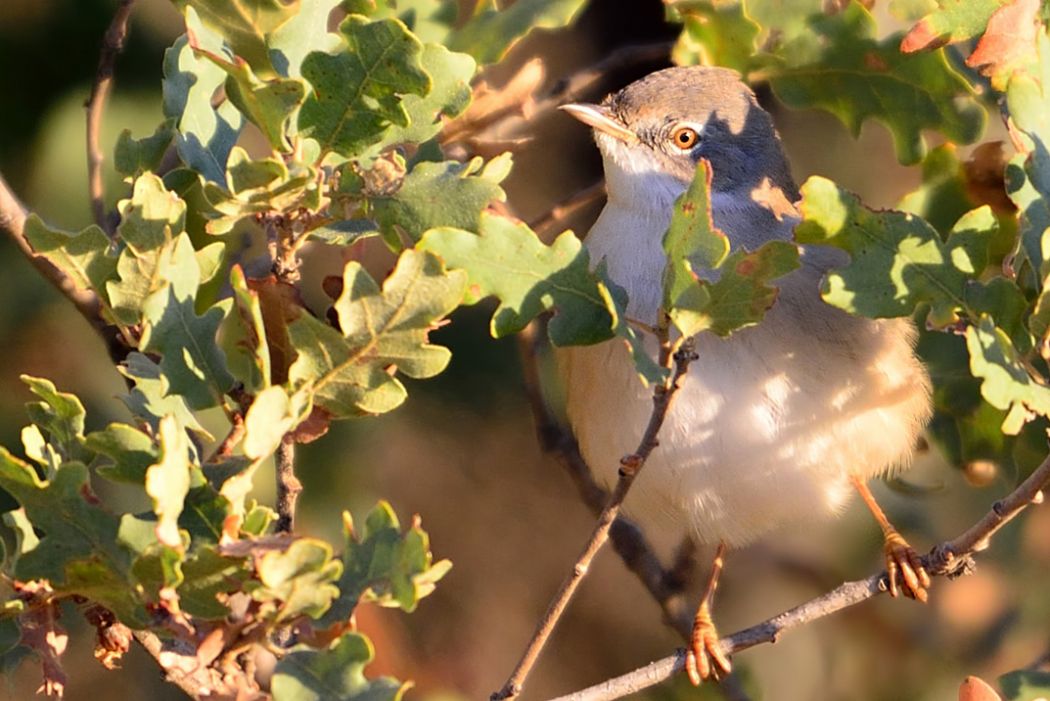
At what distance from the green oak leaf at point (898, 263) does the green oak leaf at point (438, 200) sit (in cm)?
52

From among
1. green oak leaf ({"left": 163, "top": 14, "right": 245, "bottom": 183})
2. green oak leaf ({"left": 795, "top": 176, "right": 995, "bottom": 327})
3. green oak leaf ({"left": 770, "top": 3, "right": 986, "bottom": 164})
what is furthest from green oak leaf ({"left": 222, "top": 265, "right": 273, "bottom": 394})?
green oak leaf ({"left": 770, "top": 3, "right": 986, "bottom": 164})

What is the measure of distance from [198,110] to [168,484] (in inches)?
28.1

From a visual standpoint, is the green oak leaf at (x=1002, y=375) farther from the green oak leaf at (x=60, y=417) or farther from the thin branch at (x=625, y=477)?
the green oak leaf at (x=60, y=417)

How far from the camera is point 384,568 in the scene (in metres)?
1.96

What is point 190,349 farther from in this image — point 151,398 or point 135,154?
point 135,154

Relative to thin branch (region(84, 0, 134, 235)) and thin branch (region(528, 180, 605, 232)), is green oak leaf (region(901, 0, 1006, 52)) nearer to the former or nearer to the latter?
thin branch (region(528, 180, 605, 232))

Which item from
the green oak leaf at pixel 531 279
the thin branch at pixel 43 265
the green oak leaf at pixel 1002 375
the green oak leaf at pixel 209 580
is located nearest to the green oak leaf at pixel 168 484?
the green oak leaf at pixel 209 580

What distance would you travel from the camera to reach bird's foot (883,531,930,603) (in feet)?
11.2

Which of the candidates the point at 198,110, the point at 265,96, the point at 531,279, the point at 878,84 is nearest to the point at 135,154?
the point at 198,110

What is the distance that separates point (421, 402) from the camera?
5531 millimetres

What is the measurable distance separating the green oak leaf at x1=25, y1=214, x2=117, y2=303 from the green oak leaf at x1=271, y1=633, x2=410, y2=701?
2.31ft

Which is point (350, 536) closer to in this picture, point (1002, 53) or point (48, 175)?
point (1002, 53)

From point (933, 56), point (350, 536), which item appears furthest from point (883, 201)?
point (350, 536)

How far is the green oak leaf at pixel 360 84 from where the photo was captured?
2111 mm
